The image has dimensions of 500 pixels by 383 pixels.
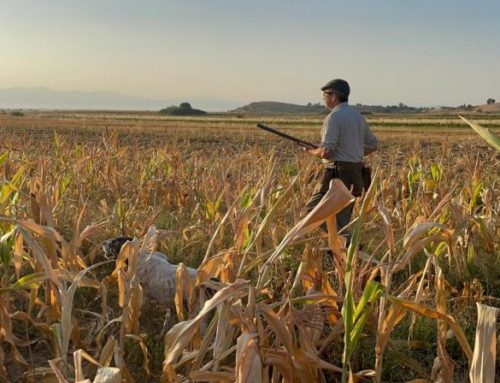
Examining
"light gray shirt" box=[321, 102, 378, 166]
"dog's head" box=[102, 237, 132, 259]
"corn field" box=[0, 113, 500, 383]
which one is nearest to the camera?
"corn field" box=[0, 113, 500, 383]

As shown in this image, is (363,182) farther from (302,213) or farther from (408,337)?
(408,337)

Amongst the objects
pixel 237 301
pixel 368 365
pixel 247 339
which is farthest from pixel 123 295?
pixel 368 365

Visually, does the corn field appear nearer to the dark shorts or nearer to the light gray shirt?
the dark shorts

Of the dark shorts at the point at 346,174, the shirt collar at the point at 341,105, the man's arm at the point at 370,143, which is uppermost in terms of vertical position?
the shirt collar at the point at 341,105

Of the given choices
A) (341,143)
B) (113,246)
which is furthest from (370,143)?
(113,246)

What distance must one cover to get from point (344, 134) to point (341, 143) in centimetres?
8

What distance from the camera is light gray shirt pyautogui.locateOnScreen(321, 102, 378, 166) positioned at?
452cm

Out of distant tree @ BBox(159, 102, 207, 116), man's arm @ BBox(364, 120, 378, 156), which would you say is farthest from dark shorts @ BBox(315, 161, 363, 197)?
distant tree @ BBox(159, 102, 207, 116)

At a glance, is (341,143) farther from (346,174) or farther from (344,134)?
(346,174)

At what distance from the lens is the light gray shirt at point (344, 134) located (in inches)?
178

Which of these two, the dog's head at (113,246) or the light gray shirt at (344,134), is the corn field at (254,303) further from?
the light gray shirt at (344,134)

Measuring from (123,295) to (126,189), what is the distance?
4267mm

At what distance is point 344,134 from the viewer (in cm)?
460

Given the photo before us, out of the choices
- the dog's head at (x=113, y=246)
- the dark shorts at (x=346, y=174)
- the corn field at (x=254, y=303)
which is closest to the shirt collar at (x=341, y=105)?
the dark shorts at (x=346, y=174)
